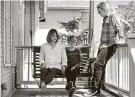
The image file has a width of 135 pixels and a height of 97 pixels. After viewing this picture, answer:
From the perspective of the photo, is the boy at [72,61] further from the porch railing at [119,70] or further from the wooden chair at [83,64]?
the porch railing at [119,70]

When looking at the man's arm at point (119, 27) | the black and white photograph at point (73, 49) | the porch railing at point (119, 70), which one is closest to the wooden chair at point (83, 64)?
the black and white photograph at point (73, 49)

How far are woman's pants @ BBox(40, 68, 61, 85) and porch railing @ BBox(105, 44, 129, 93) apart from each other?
39.6 inches

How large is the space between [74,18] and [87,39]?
0.41 metres

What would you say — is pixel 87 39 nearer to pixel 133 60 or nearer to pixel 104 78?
pixel 104 78

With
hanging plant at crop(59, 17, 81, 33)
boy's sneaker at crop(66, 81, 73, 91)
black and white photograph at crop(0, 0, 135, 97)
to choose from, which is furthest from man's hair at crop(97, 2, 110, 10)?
boy's sneaker at crop(66, 81, 73, 91)

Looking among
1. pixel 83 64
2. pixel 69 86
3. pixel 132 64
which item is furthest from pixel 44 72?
pixel 132 64

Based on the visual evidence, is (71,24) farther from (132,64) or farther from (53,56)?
(132,64)

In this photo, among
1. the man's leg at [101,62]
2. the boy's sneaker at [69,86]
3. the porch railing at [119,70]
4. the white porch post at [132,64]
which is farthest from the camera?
the boy's sneaker at [69,86]

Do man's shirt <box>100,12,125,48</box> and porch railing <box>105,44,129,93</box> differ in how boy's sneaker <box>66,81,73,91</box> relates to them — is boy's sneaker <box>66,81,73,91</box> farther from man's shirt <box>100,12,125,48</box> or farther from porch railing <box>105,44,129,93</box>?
man's shirt <box>100,12,125,48</box>

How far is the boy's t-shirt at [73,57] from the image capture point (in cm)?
490

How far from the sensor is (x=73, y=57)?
4.95 meters

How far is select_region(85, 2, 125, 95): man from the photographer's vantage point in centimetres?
471

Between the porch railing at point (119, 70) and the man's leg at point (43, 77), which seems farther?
the man's leg at point (43, 77)

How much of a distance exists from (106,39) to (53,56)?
880mm
